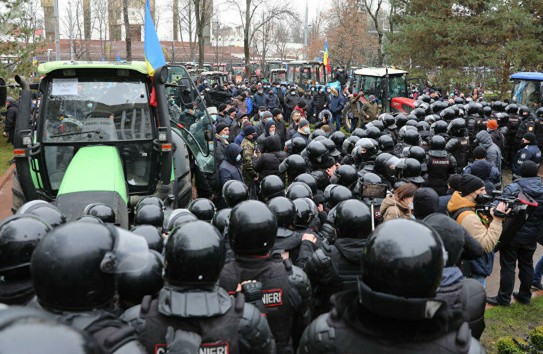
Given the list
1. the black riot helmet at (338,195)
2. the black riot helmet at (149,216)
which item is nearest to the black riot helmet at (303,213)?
the black riot helmet at (338,195)

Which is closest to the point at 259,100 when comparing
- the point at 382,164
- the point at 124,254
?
the point at 382,164

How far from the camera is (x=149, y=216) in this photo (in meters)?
4.86

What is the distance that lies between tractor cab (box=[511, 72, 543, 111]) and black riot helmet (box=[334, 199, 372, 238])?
618 inches

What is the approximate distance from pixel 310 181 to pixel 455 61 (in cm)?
1967

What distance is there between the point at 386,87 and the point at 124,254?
772 inches

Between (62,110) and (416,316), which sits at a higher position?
(62,110)

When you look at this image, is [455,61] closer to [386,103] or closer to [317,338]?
[386,103]

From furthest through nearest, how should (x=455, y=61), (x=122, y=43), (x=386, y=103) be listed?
(x=122, y=43) < (x=455, y=61) < (x=386, y=103)

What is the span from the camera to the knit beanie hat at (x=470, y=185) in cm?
568

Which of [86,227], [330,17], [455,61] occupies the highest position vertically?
[330,17]

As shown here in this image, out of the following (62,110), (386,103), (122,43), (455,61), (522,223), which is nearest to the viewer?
(522,223)

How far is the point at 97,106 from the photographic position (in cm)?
663

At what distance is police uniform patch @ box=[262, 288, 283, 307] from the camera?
138 inches

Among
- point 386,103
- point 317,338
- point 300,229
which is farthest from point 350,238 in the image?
point 386,103
